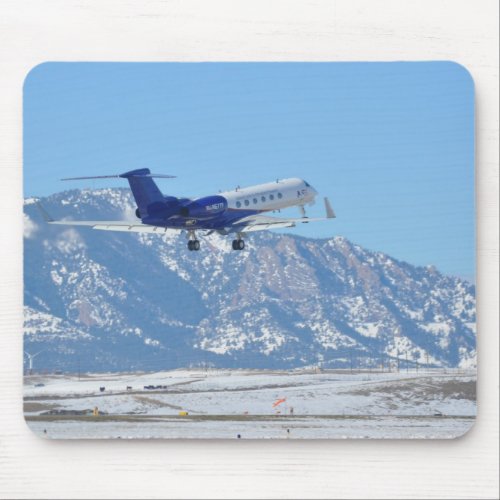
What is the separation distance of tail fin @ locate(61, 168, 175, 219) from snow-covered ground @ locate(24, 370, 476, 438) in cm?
94

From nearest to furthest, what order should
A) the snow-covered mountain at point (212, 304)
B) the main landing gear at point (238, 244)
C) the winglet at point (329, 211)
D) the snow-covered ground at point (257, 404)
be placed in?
the snow-covered ground at point (257, 404)
the snow-covered mountain at point (212, 304)
the winglet at point (329, 211)
the main landing gear at point (238, 244)

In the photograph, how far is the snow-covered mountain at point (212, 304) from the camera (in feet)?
24.5

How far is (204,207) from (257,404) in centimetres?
116

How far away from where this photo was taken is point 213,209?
25.3 ft

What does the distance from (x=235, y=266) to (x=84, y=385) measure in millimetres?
1100

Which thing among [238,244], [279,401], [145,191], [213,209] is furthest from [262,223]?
[279,401]

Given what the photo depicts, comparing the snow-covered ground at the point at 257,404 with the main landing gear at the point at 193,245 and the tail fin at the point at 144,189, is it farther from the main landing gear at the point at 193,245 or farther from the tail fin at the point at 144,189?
the tail fin at the point at 144,189

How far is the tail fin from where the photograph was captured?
7.52m

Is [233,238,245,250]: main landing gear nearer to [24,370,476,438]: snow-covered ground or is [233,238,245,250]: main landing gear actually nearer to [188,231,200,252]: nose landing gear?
[188,231,200,252]: nose landing gear

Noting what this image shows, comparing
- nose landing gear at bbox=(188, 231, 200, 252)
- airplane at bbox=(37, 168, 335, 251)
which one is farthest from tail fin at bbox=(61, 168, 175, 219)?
nose landing gear at bbox=(188, 231, 200, 252)

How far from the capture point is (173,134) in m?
7.54

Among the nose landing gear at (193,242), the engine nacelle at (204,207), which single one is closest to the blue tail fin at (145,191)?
the engine nacelle at (204,207)

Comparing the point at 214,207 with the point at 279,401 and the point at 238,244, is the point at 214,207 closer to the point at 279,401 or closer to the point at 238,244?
the point at 238,244

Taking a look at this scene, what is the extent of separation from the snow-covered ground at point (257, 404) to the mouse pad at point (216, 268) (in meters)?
0.01
